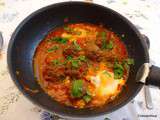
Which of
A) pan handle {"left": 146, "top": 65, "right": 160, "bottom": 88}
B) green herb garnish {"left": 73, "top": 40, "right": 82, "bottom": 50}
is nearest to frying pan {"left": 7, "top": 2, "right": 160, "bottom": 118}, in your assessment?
pan handle {"left": 146, "top": 65, "right": 160, "bottom": 88}

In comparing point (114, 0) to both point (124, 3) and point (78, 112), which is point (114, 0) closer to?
point (124, 3)

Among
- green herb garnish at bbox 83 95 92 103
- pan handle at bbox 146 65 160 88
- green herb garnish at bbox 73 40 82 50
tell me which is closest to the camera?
pan handle at bbox 146 65 160 88

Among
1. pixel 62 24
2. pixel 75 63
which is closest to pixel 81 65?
pixel 75 63

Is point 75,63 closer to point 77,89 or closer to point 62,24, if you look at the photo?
point 77,89

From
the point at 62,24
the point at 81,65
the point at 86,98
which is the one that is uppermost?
the point at 62,24

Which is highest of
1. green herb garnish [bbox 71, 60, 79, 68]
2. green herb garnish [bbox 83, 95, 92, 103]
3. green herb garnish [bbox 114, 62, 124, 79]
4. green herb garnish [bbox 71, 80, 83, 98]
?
green herb garnish [bbox 71, 60, 79, 68]

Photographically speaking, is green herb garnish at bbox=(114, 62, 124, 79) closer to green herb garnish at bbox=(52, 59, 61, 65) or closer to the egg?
the egg

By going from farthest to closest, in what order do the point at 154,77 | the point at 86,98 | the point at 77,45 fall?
1. the point at 77,45
2. the point at 86,98
3. the point at 154,77

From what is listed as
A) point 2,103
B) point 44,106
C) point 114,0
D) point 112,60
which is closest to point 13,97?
point 2,103
